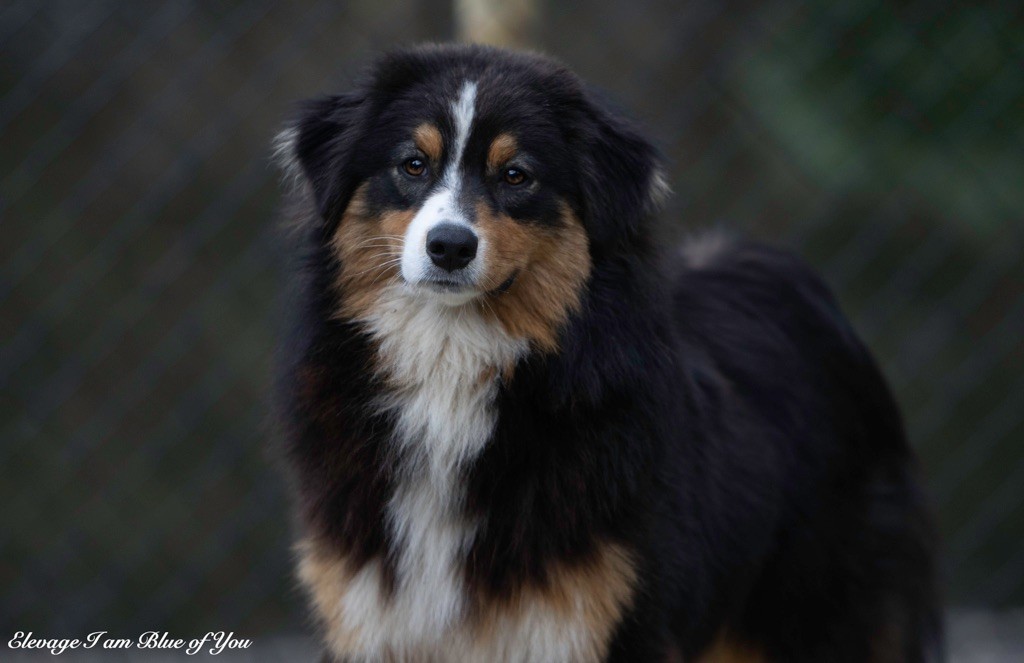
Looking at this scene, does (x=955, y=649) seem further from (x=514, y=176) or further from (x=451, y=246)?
(x=451, y=246)

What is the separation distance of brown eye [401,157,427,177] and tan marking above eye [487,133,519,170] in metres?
0.14

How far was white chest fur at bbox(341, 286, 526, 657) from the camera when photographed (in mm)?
2463

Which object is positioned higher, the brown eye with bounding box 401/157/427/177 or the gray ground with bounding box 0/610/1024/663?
the brown eye with bounding box 401/157/427/177

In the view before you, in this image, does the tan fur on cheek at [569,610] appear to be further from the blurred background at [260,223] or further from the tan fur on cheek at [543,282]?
the blurred background at [260,223]

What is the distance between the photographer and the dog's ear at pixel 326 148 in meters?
2.62

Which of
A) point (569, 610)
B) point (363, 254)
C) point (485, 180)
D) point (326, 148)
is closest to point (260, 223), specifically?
point (326, 148)

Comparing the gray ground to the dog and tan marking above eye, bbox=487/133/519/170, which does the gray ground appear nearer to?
the dog

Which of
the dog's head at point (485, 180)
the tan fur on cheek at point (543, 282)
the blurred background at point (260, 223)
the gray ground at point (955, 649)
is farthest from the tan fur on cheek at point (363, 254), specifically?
the blurred background at point (260, 223)

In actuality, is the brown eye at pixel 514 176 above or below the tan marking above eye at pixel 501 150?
below

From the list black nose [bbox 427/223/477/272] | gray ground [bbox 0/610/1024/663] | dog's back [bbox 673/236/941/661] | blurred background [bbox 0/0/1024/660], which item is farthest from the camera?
blurred background [bbox 0/0/1024/660]

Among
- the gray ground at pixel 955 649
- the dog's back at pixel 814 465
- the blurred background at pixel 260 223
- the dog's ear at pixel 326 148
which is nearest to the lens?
the dog's ear at pixel 326 148

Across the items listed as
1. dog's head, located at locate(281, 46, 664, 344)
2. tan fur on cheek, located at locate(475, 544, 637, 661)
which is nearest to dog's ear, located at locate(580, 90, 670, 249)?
dog's head, located at locate(281, 46, 664, 344)

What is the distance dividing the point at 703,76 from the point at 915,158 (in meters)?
0.98

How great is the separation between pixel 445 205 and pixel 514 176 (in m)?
0.19
